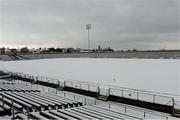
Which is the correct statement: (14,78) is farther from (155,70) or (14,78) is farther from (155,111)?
(155,111)

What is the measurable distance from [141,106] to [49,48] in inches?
4536

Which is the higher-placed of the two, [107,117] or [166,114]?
[107,117]

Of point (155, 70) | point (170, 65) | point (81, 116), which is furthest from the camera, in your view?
point (170, 65)

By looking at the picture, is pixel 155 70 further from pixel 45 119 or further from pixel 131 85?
pixel 45 119

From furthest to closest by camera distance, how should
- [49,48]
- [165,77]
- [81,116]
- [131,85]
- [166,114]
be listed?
[49,48] → [165,77] → [131,85] → [166,114] → [81,116]

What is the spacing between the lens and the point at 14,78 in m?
32.8

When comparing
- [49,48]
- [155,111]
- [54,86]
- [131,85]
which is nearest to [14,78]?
[54,86]

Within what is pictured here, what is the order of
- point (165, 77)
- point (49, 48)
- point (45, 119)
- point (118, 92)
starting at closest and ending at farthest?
point (45, 119) → point (118, 92) → point (165, 77) → point (49, 48)

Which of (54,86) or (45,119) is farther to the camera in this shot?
(54,86)

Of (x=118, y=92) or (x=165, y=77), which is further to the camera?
(x=165, y=77)

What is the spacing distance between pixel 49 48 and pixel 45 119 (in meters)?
121

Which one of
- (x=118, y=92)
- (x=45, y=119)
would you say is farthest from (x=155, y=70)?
(x=45, y=119)

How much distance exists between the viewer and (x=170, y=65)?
36031 mm

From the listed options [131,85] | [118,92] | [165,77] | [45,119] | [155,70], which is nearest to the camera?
[45,119]
